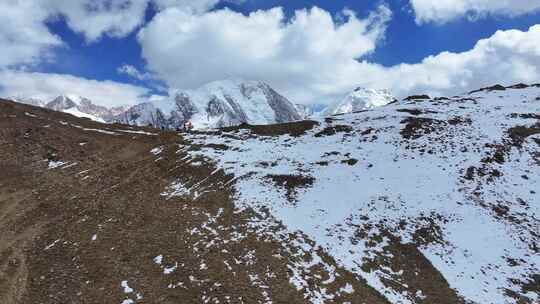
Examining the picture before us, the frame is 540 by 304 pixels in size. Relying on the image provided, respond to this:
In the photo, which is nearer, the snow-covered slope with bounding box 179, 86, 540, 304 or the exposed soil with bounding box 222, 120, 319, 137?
the snow-covered slope with bounding box 179, 86, 540, 304

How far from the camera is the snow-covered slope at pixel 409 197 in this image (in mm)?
22219

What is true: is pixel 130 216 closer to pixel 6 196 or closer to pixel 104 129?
pixel 6 196

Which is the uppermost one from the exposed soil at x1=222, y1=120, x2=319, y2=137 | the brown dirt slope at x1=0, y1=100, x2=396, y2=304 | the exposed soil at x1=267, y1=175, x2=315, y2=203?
the exposed soil at x1=222, y1=120, x2=319, y2=137

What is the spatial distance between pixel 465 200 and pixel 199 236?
1964cm

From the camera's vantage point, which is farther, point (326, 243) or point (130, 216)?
point (130, 216)

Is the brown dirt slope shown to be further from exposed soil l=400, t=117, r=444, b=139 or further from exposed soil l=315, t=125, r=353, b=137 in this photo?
exposed soil l=400, t=117, r=444, b=139

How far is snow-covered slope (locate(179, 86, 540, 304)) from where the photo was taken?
72.9 ft

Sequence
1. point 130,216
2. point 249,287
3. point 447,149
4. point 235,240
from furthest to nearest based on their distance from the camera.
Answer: point 447,149, point 130,216, point 235,240, point 249,287

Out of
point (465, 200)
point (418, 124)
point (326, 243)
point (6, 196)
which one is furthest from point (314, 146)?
point (6, 196)

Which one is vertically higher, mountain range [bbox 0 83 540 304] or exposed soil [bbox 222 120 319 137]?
exposed soil [bbox 222 120 319 137]

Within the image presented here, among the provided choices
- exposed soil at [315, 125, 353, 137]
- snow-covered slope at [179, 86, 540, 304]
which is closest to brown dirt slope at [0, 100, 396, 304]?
snow-covered slope at [179, 86, 540, 304]

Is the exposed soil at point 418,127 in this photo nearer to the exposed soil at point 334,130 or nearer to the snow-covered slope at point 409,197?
the snow-covered slope at point 409,197

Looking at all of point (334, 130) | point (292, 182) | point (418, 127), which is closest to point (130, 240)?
point (292, 182)

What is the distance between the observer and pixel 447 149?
37.0m
